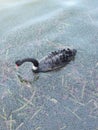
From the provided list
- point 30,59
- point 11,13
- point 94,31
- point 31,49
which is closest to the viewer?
point 30,59

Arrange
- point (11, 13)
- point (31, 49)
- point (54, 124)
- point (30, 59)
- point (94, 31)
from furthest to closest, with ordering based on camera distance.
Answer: point (11, 13)
point (94, 31)
point (31, 49)
point (30, 59)
point (54, 124)

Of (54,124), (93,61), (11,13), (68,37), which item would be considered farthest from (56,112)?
(11,13)

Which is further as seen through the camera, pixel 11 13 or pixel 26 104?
pixel 11 13

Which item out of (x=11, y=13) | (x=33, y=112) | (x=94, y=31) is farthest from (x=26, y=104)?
(x=11, y=13)

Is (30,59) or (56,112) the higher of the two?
(30,59)

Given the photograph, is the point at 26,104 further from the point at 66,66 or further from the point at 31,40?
the point at 31,40

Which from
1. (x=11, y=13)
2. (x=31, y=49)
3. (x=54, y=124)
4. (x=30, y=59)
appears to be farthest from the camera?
(x=11, y=13)

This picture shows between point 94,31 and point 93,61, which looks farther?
point 94,31

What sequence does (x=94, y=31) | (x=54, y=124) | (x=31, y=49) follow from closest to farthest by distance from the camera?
(x=54, y=124), (x=31, y=49), (x=94, y=31)

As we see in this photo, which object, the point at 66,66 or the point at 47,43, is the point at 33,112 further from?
the point at 47,43
